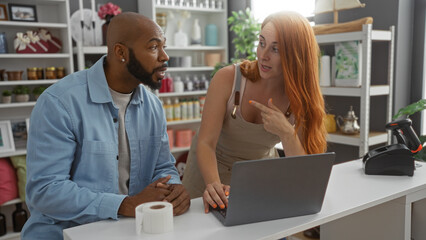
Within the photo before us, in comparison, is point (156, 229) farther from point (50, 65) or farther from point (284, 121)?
point (50, 65)

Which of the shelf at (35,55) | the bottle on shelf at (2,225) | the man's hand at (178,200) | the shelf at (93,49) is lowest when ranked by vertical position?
the bottle on shelf at (2,225)

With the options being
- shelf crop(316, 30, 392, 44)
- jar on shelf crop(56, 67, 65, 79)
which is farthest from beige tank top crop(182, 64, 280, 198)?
jar on shelf crop(56, 67, 65, 79)

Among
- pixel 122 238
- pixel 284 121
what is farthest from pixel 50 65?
pixel 122 238

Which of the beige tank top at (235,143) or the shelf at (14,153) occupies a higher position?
the beige tank top at (235,143)

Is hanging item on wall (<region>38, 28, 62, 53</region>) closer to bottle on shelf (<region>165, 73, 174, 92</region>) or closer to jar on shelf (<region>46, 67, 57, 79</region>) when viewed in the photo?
jar on shelf (<region>46, 67, 57, 79</region>)

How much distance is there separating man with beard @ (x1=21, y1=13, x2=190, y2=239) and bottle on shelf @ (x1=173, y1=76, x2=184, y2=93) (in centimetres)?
233

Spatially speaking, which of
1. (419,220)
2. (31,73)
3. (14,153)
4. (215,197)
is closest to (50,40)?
(31,73)

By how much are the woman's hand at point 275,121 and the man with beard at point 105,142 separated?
379mm

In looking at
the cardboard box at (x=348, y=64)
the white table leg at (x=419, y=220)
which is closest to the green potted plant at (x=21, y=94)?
the cardboard box at (x=348, y=64)

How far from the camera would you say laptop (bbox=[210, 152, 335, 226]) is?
0.94 meters

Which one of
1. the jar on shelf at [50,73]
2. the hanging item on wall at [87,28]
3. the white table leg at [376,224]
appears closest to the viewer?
the white table leg at [376,224]

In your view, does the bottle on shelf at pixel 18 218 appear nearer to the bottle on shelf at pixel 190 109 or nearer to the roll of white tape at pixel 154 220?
the bottle on shelf at pixel 190 109

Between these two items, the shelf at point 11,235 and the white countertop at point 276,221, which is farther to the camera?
the shelf at point 11,235

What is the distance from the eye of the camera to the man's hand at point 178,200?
109 cm
